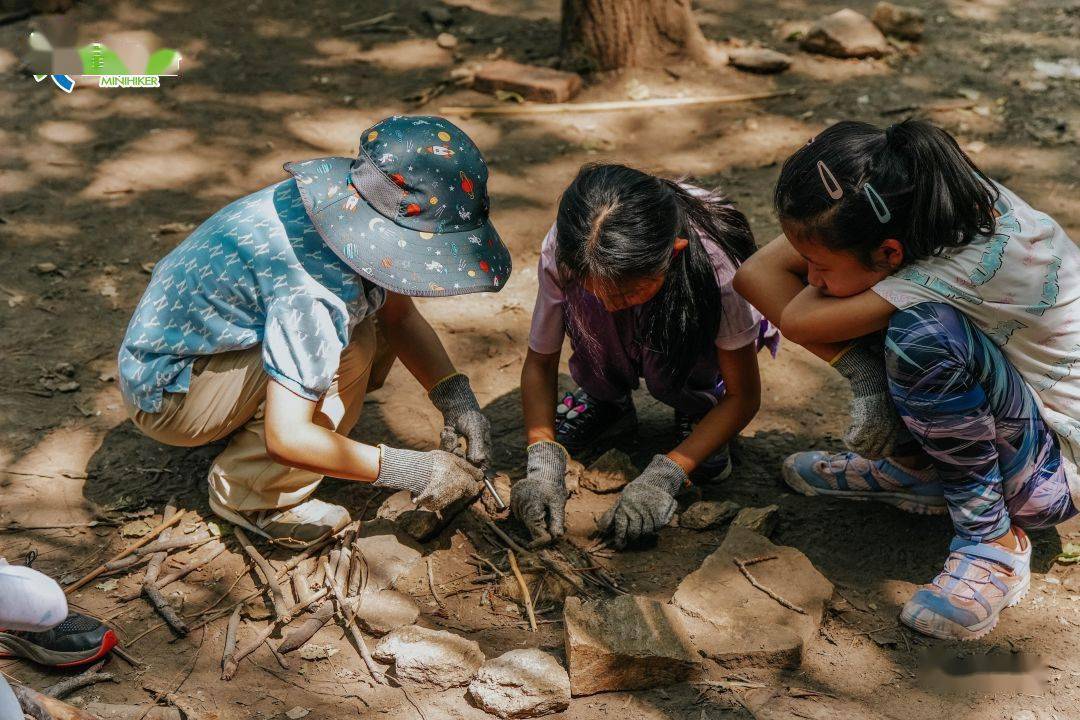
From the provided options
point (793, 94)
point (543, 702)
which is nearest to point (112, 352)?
point (543, 702)

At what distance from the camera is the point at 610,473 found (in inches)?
118

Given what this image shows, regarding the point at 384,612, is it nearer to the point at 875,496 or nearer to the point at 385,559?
the point at 385,559

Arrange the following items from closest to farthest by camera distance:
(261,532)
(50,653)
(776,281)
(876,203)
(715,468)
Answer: (876,203) < (50,653) < (776,281) < (261,532) < (715,468)

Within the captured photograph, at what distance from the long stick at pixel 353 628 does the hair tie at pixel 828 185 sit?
5.01ft

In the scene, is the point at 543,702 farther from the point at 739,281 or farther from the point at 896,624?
the point at 739,281

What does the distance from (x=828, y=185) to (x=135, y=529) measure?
2090 millimetres

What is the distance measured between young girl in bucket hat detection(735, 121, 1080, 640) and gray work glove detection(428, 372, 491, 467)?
880 millimetres

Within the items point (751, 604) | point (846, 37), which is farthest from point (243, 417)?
point (846, 37)

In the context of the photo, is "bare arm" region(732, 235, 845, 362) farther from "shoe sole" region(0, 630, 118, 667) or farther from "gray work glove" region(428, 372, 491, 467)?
"shoe sole" region(0, 630, 118, 667)

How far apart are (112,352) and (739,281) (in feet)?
7.38

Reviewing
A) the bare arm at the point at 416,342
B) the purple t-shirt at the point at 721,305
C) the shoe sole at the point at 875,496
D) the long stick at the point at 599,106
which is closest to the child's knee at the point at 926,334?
the purple t-shirt at the point at 721,305

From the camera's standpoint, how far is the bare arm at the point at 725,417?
8.91 feet

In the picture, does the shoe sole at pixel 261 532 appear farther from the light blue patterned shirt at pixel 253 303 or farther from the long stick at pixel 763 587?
the long stick at pixel 763 587

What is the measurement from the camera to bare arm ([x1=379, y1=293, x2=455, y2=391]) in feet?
9.75
